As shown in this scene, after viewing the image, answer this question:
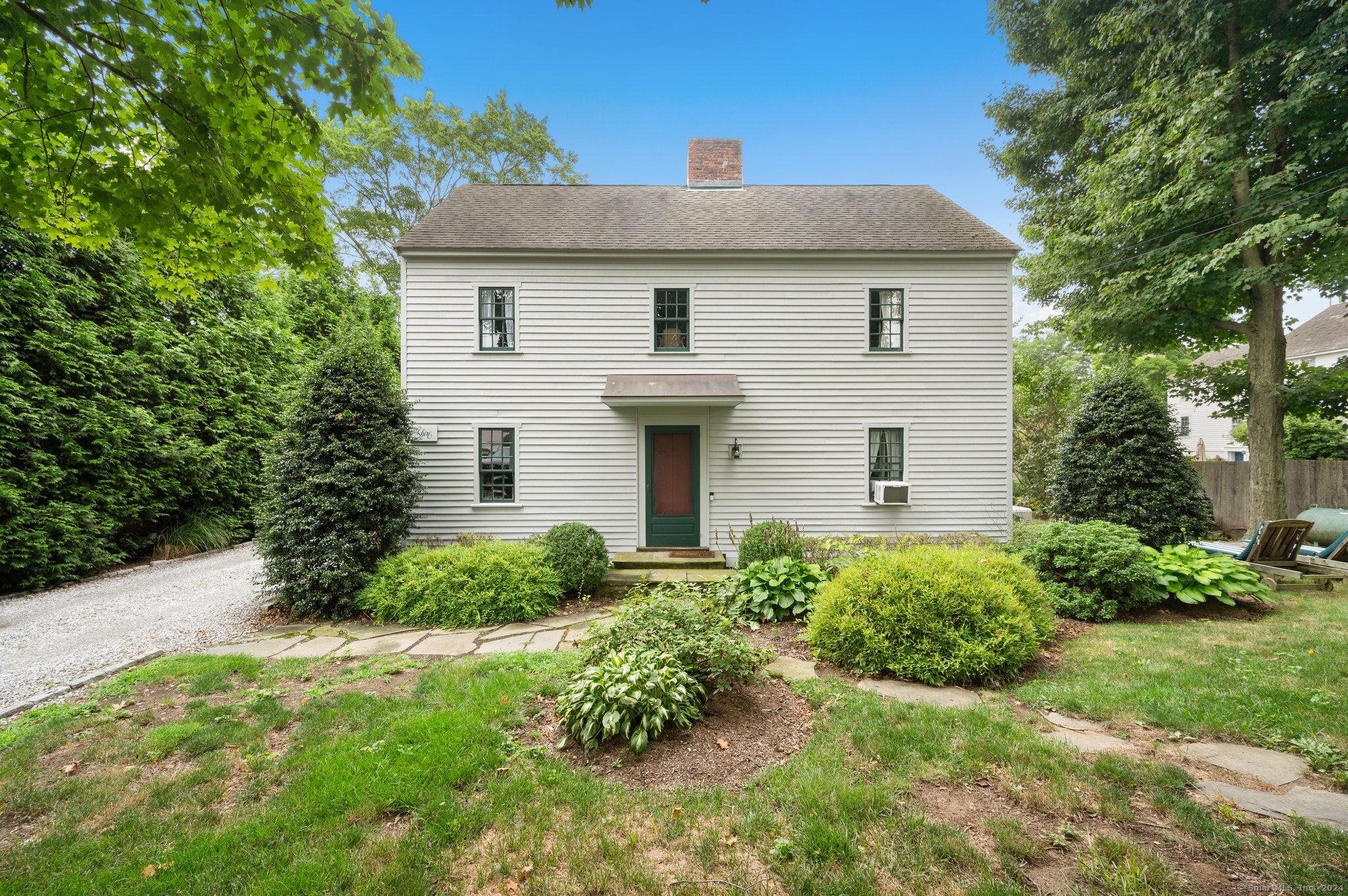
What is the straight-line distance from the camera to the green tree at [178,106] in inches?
124

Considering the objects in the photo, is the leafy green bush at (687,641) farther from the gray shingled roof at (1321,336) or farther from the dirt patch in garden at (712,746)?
the gray shingled roof at (1321,336)

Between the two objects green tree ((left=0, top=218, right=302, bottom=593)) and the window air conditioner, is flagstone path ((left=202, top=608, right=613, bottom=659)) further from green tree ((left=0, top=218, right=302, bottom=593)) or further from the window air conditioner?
the window air conditioner

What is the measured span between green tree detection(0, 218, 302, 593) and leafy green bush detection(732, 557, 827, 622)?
686cm

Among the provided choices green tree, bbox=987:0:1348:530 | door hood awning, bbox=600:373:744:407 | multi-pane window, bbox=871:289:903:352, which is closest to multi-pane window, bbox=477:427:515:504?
door hood awning, bbox=600:373:744:407

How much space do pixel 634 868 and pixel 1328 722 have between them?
4.49 meters

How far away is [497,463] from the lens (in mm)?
9250

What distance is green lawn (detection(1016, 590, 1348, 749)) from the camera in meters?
3.26

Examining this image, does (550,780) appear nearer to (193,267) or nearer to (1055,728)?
(1055,728)

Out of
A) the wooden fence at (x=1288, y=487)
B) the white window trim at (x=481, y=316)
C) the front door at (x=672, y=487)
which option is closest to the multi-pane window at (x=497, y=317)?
the white window trim at (x=481, y=316)

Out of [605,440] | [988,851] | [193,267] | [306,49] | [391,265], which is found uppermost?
[391,265]

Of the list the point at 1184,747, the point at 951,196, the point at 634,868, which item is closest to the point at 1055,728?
the point at 1184,747

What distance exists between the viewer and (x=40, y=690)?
4.27 meters

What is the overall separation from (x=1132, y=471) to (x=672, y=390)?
7.28 metres

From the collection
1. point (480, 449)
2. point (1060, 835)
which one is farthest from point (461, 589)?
point (1060, 835)
